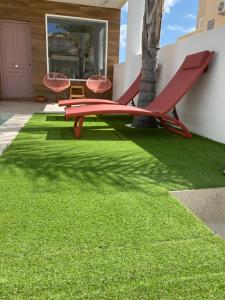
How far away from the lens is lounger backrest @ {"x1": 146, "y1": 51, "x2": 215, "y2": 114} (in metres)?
4.36

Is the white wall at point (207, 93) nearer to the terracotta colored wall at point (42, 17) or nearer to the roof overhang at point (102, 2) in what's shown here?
the roof overhang at point (102, 2)

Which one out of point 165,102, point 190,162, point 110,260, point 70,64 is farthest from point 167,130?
point 70,64

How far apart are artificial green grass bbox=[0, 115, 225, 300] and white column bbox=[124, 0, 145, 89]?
507cm

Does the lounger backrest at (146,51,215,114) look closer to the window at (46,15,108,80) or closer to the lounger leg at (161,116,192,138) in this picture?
the lounger leg at (161,116,192,138)

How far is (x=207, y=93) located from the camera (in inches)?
178

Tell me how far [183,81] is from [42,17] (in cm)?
716

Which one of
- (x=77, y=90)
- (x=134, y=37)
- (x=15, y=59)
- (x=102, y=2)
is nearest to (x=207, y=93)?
(x=134, y=37)

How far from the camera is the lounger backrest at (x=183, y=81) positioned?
14.3 ft

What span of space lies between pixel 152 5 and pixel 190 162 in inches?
132

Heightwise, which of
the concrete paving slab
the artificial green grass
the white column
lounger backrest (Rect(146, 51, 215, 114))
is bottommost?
the concrete paving slab

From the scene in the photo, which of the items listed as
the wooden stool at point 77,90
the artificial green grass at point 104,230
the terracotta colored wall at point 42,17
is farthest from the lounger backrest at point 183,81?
the terracotta colored wall at point 42,17

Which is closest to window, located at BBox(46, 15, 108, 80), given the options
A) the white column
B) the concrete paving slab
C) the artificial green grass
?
the white column

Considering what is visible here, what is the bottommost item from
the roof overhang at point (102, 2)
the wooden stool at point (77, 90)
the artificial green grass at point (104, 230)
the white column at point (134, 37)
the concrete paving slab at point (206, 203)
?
the concrete paving slab at point (206, 203)

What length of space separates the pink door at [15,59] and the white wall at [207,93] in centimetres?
654
